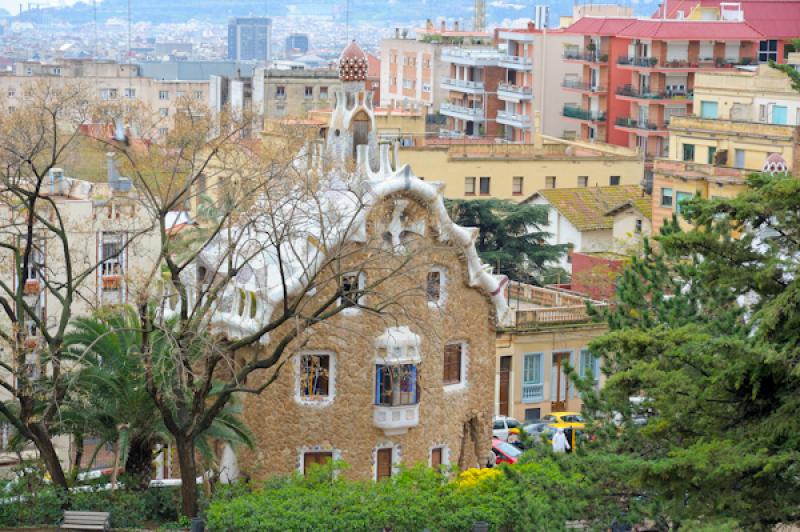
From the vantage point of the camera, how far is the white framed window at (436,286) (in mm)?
48412

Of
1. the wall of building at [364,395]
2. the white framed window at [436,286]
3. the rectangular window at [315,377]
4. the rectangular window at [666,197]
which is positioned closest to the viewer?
the wall of building at [364,395]

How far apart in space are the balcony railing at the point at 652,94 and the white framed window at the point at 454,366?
57.1m

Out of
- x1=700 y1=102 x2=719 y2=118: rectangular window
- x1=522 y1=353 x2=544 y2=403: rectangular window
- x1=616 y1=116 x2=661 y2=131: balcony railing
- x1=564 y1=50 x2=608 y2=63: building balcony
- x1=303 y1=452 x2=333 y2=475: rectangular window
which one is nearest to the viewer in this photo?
x1=303 y1=452 x2=333 y2=475: rectangular window

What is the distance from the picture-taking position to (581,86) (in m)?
116

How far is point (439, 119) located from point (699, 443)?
352 ft

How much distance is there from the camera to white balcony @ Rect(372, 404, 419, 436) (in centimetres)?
4781

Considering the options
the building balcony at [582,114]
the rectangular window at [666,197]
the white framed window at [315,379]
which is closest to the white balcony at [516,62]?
the building balcony at [582,114]

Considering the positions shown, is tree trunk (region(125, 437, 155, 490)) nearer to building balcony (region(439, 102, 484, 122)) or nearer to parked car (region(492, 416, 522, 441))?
parked car (region(492, 416, 522, 441))

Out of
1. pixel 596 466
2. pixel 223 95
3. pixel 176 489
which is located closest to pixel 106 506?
pixel 176 489

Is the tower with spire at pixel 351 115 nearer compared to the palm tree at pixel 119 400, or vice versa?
the palm tree at pixel 119 400

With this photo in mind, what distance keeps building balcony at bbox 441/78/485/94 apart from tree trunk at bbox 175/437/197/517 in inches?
3489

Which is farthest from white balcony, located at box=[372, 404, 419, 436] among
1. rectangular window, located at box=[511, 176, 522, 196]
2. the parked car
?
rectangular window, located at box=[511, 176, 522, 196]

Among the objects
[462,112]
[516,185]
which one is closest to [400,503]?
[516,185]

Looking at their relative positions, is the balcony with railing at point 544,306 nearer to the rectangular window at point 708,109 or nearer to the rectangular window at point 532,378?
the rectangular window at point 532,378
